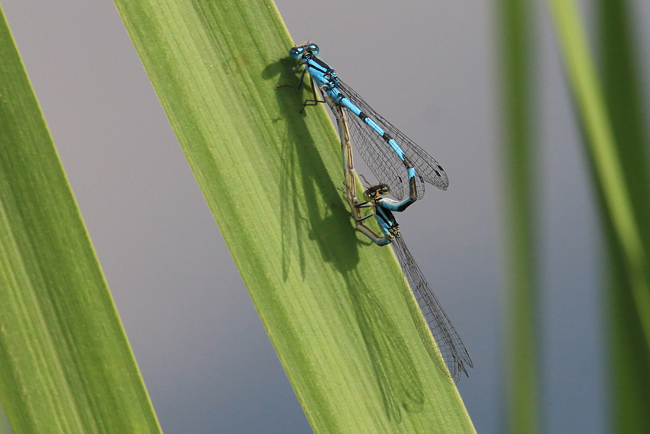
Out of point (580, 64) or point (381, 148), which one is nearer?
point (580, 64)

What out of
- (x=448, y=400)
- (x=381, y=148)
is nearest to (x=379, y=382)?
(x=448, y=400)

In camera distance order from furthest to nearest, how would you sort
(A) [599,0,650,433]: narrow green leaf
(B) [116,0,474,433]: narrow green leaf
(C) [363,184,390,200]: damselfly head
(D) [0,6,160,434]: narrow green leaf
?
(C) [363,184,390,200]: damselfly head, (B) [116,0,474,433]: narrow green leaf, (D) [0,6,160,434]: narrow green leaf, (A) [599,0,650,433]: narrow green leaf

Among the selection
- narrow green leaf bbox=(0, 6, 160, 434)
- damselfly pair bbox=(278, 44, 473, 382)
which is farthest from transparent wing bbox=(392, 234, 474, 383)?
narrow green leaf bbox=(0, 6, 160, 434)

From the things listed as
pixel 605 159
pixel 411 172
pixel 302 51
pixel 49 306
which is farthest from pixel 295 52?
pixel 605 159

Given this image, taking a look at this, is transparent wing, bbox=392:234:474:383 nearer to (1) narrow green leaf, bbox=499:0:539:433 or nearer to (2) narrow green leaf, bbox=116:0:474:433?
(2) narrow green leaf, bbox=116:0:474:433

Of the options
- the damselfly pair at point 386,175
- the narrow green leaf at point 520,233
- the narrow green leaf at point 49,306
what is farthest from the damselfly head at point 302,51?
the narrow green leaf at point 520,233

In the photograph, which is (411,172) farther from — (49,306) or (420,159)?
(49,306)

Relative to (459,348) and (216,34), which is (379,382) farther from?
(216,34)
